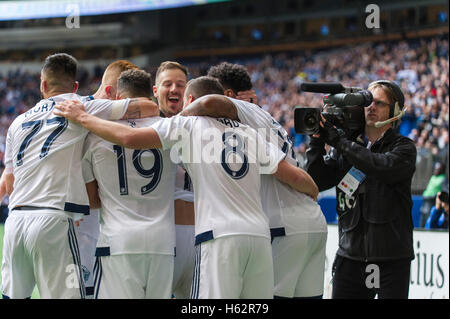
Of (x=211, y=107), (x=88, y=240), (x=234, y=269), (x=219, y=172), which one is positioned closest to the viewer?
(x=234, y=269)

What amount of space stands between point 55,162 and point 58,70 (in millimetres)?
736

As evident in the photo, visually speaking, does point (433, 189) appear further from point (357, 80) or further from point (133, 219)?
point (357, 80)

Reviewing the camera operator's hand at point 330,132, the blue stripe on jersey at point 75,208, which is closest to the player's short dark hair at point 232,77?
the camera operator's hand at point 330,132

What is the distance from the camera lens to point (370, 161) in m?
→ 4.40

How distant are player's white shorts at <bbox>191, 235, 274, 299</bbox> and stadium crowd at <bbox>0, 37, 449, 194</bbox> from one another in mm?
8817

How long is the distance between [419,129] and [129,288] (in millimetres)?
13180

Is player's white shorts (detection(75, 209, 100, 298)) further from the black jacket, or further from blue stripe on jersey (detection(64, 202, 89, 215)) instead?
the black jacket

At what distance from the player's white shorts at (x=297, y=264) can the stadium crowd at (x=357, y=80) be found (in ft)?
26.4

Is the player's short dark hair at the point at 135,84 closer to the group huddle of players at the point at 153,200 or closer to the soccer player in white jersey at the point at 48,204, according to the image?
the group huddle of players at the point at 153,200

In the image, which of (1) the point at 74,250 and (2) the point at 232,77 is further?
(2) the point at 232,77

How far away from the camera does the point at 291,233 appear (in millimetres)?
4387

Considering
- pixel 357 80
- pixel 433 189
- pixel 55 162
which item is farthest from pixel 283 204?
pixel 357 80
